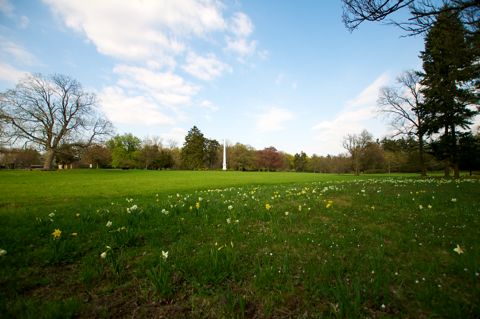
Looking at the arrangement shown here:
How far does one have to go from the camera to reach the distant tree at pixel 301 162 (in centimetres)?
12519

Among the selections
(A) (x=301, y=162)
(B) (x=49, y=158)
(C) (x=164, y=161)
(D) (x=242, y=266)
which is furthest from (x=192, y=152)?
(D) (x=242, y=266)

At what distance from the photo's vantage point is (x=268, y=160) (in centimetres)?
11838

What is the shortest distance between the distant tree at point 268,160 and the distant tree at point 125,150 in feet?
185

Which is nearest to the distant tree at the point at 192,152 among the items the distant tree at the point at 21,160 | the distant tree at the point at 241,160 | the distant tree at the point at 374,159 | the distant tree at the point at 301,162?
the distant tree at the point at 241,160

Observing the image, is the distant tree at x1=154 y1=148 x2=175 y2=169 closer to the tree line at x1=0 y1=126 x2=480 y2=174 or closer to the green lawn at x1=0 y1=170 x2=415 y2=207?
the tree line at x1=0 y1=126 x2=480 y2=174

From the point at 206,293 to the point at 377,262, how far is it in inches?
104

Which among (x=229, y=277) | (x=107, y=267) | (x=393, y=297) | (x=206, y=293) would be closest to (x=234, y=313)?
(x=206, y=293)

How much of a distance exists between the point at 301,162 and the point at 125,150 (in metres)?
87.3

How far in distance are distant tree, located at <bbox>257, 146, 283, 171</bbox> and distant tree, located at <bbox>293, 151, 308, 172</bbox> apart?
9985 mm

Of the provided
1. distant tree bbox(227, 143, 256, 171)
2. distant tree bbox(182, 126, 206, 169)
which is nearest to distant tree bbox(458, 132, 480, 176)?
distant tree bbox(182, 126, 206, 169)

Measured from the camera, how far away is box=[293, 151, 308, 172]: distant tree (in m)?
125

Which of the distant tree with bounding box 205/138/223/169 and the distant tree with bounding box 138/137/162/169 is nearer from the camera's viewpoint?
the distant tree with bounding box 138/137/162/169

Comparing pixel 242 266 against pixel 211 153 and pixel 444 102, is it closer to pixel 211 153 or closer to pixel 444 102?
pixel 444 102

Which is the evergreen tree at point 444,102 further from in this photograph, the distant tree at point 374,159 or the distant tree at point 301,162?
the distant tree at point 301,162
